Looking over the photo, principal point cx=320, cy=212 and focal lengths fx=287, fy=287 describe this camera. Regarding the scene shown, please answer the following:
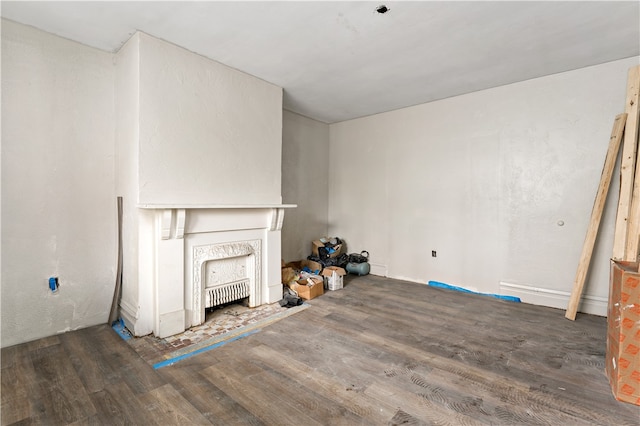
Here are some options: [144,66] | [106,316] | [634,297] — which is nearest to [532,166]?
[634,297]

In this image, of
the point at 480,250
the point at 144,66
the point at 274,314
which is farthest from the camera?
the point at 480,250

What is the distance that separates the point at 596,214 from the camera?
2.81m

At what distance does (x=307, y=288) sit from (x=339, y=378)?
156cm

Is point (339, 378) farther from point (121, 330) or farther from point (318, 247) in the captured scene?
point (318, 247)

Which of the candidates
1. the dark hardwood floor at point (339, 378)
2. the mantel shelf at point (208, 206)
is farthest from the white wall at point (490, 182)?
the mantel shelf at point (208, 206)

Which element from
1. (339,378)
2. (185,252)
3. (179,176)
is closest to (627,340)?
(339,378)

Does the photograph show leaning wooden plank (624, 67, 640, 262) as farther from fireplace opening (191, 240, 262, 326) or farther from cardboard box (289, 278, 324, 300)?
fireplace opening (191, 240, 262, 326)

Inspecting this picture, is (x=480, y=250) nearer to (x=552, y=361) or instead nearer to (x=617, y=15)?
(x=552, y=361)

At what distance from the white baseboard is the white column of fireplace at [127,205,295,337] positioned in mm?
3035

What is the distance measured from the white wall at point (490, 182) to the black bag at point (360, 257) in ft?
0.40

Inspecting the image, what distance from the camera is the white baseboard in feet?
9.78

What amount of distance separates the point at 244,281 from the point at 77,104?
7.34 feet

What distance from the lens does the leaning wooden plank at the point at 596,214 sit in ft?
9.00

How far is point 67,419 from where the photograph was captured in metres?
1.52
